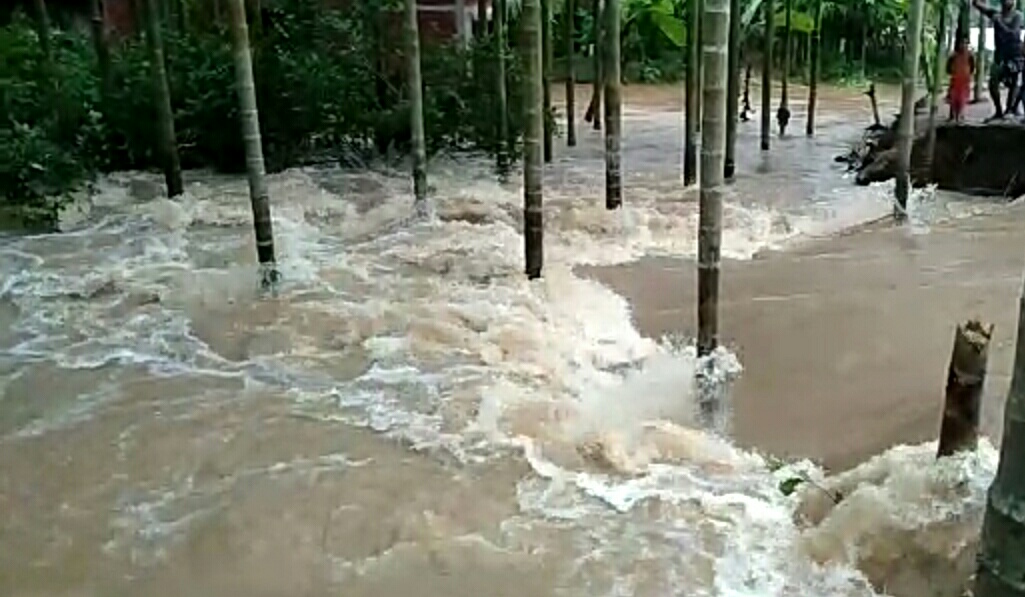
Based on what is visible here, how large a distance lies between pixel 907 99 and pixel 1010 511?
1069 centimetres

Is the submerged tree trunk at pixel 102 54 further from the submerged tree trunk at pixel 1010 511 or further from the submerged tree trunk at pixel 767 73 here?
the submerged tree trunk at pixel 1010 511

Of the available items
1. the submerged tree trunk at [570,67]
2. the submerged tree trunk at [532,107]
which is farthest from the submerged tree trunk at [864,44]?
the submerged tree trunk at [532,107]

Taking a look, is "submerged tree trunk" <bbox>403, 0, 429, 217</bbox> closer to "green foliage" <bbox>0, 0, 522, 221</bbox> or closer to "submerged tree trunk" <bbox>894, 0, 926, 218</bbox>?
"green foliage" <bbox>0, 0, 522, 221</bbox>

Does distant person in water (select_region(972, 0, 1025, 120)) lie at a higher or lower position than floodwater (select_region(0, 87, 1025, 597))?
higher

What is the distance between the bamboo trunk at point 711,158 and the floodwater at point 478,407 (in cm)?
28

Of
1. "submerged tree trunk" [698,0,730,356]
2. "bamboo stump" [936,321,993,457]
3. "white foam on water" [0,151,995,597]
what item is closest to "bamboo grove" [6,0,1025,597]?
"white foam on water" [0,151,995,597]

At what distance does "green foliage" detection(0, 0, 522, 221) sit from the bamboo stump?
358 inches

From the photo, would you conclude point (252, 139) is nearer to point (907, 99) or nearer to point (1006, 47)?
point (907, 99)

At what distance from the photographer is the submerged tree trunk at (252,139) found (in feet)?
26.0

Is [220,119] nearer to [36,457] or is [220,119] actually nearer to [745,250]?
[745,250]

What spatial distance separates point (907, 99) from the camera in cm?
1118

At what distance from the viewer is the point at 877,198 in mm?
12766

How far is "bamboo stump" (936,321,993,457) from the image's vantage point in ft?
14.3

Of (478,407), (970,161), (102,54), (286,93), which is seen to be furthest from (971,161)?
(102,54)
